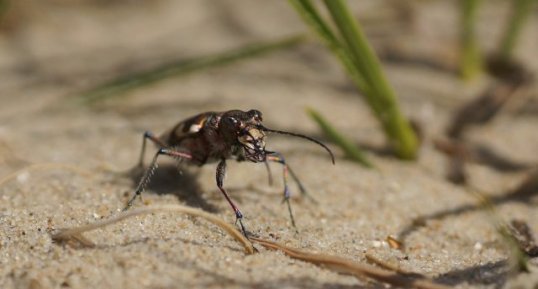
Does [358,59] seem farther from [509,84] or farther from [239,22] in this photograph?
[239,22]

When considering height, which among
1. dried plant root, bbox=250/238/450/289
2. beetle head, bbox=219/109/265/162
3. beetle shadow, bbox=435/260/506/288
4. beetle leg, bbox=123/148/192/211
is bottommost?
beetle shadow, bbox=435/260/506/288

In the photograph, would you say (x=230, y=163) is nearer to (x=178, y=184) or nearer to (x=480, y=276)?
(x=178, y=184)

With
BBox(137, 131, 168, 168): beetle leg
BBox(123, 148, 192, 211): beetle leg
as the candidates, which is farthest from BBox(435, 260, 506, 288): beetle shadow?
BBox(137, 131, 168, 168): beetle leg

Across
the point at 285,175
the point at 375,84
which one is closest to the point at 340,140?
the point at 375,84

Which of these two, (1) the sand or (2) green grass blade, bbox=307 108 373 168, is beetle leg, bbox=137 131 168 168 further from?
(2) green grass blade, bbox=307 108 373 168

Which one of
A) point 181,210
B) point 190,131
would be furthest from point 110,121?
point 181,210

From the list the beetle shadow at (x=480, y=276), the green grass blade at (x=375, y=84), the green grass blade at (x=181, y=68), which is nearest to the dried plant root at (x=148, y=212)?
the beetle shadow at (x=480, y=276)
